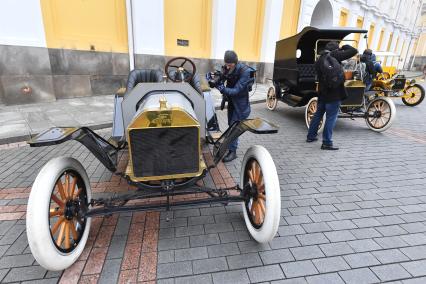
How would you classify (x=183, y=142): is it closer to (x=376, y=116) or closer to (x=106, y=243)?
(x=106, y=243)

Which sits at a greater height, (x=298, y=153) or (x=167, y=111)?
(x=167, y=111)

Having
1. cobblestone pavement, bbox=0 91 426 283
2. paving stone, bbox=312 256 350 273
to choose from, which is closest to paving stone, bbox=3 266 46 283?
cobblestone pavement, bbox=0 91 426 283

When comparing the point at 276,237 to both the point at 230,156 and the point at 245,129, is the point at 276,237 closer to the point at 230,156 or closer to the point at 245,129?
the point at 245,129

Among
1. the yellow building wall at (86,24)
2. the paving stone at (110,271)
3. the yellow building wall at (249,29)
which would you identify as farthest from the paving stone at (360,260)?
the yellow building wall at (249,29)

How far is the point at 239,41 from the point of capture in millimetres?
11508

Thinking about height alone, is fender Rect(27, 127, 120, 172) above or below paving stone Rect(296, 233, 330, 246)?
above

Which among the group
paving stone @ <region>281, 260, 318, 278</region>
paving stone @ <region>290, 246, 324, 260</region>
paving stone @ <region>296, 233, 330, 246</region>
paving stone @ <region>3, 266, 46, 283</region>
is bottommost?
paving stone @ <region>3, 266, 46, 283</region>

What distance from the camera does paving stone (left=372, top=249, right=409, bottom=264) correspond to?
2.32 m

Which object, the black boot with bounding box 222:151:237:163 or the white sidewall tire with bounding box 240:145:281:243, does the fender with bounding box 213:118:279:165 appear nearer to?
the white sidewall tire with bounding box 240:145:281:243

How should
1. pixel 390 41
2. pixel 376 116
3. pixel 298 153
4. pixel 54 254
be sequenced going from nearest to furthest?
pixel 54 254 → pixel 298 153 → pixel 376 116 → pixel 390 41

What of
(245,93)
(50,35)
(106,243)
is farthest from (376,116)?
(50,35)

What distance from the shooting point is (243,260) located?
2.28 meters

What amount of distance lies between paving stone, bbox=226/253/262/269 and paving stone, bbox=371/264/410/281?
3.18 feet

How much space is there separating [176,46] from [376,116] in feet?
22.6
